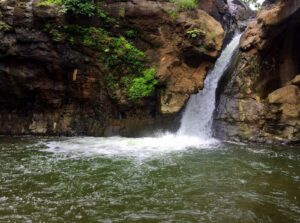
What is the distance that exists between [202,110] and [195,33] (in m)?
3.59

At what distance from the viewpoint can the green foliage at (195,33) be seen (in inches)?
651

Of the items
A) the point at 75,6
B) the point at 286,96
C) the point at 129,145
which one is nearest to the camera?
the point at 129,145

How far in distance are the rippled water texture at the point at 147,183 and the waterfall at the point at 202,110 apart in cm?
268

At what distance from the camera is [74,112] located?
1673 cm

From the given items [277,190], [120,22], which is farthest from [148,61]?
[277,190]

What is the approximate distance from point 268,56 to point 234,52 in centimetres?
209

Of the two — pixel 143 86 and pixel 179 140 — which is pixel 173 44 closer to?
pixel 143 86

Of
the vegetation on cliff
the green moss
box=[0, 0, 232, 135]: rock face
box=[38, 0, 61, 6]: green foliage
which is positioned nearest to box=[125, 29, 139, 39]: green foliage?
the vegetation on cliff

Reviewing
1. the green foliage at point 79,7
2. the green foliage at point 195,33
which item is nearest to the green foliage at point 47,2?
the green foliage at point 79,7

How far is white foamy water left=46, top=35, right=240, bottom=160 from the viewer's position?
13.0m

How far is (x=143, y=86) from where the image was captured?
53.7 ft

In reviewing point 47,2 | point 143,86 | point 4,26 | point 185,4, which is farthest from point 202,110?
point 4,26

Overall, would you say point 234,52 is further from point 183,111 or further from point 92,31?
point 92,31

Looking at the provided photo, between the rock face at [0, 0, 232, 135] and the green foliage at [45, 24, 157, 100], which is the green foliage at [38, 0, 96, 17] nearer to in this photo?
the rock face at [0, 0, 232, 135]
